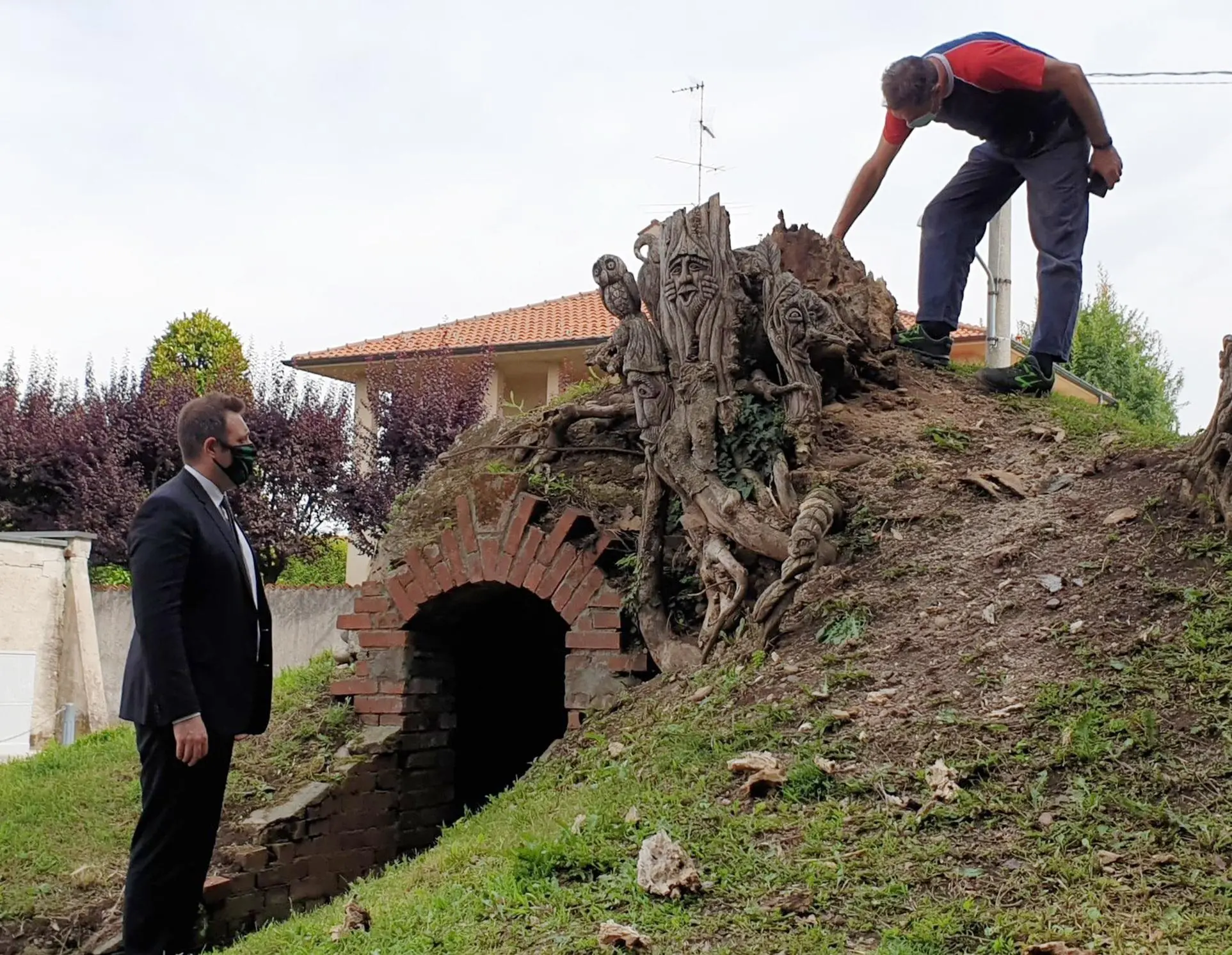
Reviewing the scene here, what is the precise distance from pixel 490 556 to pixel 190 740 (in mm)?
2389

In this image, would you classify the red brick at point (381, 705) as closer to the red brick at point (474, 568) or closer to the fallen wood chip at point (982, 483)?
the red brick at point (474, 568)

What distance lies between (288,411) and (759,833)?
17726mm

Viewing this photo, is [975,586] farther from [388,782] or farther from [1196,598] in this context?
[388,782]

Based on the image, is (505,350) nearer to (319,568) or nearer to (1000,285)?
(319,568)

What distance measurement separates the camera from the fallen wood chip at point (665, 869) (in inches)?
126

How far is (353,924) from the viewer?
3602 millimetres

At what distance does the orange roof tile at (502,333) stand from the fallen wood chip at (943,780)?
15383mm

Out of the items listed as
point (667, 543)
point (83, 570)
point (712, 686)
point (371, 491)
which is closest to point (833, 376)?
point (667, 543)

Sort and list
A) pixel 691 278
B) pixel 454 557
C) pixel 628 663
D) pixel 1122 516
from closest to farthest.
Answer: pixel 1122 516 < pixel 628 663 < pixel 691 278 < pixel 454 557

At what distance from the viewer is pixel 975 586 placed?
4555 mm

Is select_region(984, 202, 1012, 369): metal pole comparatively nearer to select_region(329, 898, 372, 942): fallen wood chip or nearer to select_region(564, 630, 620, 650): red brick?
select_region(564, 630, 620, 650): red brick

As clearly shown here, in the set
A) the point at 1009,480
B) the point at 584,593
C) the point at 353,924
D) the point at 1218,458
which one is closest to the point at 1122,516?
the point at 1218,458

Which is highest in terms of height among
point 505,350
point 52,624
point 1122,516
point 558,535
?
point 505,350

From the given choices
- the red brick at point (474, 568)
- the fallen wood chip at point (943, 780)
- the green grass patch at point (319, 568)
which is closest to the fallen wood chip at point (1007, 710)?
the fallen wood chip at point (943, 780)
